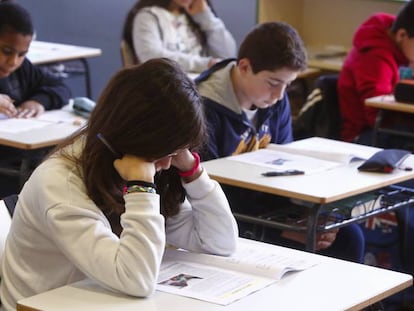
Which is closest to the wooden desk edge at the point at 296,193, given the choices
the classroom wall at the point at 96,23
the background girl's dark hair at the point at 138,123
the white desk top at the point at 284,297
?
the white desk top at the point at 284,297

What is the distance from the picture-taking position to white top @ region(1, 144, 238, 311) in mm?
1795

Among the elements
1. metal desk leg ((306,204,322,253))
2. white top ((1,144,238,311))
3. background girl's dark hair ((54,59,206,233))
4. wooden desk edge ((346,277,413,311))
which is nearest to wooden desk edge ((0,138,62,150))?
metal desk leg ((306,204,322,253))

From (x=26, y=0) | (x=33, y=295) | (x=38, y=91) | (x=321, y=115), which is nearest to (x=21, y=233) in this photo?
(x=33, y=295)

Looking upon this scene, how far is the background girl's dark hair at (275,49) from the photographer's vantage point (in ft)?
9.95

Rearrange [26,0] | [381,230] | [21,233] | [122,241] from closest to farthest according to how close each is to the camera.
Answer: [122,241]
[21,233]
[381,230]
[26,0]

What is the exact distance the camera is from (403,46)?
4.41 meters

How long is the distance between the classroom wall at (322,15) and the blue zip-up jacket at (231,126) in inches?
107

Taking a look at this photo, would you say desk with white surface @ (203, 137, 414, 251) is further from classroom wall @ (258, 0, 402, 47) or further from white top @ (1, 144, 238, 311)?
classroom wall @ (258, 0, 402, 47)

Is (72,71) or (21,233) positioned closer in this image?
(21,233)

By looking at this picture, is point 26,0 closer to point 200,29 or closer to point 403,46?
point 200,29

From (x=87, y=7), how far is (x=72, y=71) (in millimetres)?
907

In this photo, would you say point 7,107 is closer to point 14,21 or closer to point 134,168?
point 14,21

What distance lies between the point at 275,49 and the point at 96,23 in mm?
3542

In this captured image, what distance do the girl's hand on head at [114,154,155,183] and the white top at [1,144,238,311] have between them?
38 millimetres
